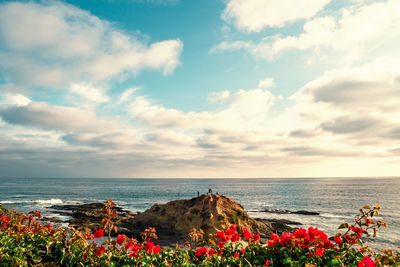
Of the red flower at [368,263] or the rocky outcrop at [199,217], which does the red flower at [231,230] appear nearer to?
the red flower at [368,263]

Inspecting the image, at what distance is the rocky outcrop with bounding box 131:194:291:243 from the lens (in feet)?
81.2

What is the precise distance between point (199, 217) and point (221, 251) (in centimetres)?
2246

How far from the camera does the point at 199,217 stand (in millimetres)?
25781

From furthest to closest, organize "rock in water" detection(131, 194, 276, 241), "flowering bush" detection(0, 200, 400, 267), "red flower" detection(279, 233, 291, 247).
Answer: "rock in water" detection(131, 194, 276, 241), "red flower" detection(279, 233, 291, 247), "flowering bush" detection(0, 200, 400, 267)

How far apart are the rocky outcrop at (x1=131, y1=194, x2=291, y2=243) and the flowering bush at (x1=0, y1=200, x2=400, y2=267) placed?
19297mm

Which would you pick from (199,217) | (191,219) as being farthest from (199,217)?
(191,219)

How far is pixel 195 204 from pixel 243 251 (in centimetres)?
2443

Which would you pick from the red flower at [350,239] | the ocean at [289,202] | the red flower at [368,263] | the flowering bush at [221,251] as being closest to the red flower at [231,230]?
the flowering bush at [221,251]

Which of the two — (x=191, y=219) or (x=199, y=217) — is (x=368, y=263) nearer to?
(x=199, y=217)

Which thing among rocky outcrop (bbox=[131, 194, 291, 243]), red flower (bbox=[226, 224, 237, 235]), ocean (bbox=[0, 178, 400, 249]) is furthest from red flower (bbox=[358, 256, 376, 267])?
ocean (bbox=[0, 178, 400, 249])

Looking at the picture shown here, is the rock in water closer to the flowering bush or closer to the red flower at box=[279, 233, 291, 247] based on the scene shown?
the flowering bush

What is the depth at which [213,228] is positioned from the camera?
23859 mm

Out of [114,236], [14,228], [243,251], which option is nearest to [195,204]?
[114,236]

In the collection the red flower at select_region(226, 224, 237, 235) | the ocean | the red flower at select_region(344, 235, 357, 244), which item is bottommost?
the ocean
